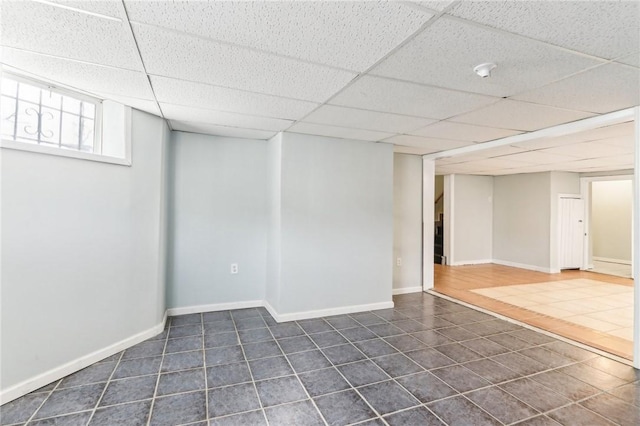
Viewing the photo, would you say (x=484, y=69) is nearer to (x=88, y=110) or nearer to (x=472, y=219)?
(x=88, y=110)

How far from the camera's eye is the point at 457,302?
178 inches

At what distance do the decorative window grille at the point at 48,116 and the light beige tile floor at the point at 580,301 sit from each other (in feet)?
18.2

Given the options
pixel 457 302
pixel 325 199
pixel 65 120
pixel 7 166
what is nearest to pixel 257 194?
pixel 325 199

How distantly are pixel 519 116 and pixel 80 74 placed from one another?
143 inches

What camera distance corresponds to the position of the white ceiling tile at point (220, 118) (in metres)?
2.94

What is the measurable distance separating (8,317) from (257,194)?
2.63 meters

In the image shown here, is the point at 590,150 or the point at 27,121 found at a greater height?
the point at 590,150

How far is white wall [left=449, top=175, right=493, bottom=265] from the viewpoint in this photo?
7586 millimetres

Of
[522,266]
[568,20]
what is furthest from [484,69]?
[522,266]

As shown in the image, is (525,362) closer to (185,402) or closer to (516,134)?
(516,134)

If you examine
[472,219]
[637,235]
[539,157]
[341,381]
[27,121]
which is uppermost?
[539,157]

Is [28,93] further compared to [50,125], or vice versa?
[50,125]

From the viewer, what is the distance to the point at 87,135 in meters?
2.71

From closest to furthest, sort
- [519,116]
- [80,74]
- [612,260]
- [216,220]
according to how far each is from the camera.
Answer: [80,74]
[519,116]
[216,220]
[612,260]
